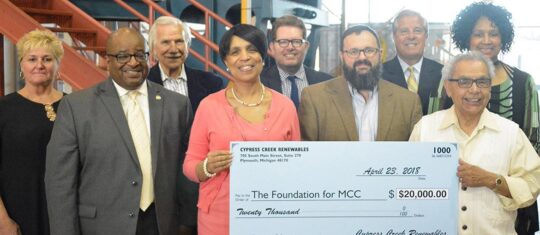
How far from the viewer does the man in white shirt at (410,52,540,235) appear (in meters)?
2.52

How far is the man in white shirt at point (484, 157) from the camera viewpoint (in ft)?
8.28

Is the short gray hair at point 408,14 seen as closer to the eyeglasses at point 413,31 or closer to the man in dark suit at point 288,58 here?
the eyeglasses at point 413,31

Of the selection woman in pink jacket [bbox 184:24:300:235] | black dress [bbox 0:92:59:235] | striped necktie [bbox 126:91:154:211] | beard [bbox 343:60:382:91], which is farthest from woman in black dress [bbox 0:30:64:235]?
beard [bbox 343:60:382:91]

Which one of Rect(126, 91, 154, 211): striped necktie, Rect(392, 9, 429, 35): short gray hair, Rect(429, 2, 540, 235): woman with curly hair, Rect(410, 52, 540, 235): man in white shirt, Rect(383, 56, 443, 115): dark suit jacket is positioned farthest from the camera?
Rect(392, 9, 429, 35): short gray hair

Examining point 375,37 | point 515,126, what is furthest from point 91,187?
point 515,126

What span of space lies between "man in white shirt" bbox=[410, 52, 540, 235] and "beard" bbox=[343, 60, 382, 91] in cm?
35

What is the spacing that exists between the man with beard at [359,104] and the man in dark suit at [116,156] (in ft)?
2.12

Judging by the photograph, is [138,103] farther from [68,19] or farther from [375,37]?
[68,19]

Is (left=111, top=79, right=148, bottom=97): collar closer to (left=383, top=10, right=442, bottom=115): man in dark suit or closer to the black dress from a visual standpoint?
the black dress

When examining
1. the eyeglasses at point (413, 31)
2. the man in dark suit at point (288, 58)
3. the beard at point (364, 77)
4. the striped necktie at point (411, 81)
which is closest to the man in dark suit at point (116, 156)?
the man in dark suit at point (288, 58)

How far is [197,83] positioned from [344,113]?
99cm

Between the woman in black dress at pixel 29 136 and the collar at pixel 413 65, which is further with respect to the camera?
the collar at pixel 413 65

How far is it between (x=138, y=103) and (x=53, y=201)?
1.82 feet

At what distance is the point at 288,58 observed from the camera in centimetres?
328
